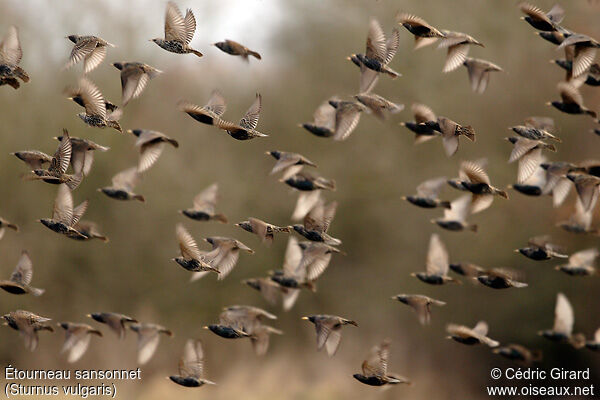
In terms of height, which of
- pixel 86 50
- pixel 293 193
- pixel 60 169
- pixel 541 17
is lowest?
pixel 60 169

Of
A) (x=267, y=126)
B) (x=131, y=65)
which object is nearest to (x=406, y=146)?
(x=267, y=126)

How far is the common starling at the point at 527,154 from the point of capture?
6.05 m

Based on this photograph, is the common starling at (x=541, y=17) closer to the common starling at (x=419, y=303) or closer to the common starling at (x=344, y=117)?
the common starling at (x=344, y=117)

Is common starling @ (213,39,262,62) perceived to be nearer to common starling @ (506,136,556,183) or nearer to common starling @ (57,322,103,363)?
common starling @ (506,136,556,183)

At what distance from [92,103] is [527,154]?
3123mm

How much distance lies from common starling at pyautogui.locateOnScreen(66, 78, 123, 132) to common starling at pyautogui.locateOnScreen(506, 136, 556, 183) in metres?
2.83

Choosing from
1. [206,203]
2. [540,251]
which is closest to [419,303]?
[540,251]

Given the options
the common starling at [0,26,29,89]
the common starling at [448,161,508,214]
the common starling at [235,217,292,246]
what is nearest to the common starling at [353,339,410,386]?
the common starling at [235,217,292,246]

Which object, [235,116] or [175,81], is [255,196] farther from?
[175,81]

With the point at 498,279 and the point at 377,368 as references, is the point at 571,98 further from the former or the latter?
the point at 377,368

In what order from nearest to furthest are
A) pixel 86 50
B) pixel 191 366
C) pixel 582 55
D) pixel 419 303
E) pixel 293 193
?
pixel 86 50, pixel 582 55, pixel 191 366, pixel 419 303, pixel 293 193

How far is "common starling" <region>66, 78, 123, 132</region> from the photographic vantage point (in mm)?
5676

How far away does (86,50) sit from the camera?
5.83 metres

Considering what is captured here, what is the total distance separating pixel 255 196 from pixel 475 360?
4.50 m
